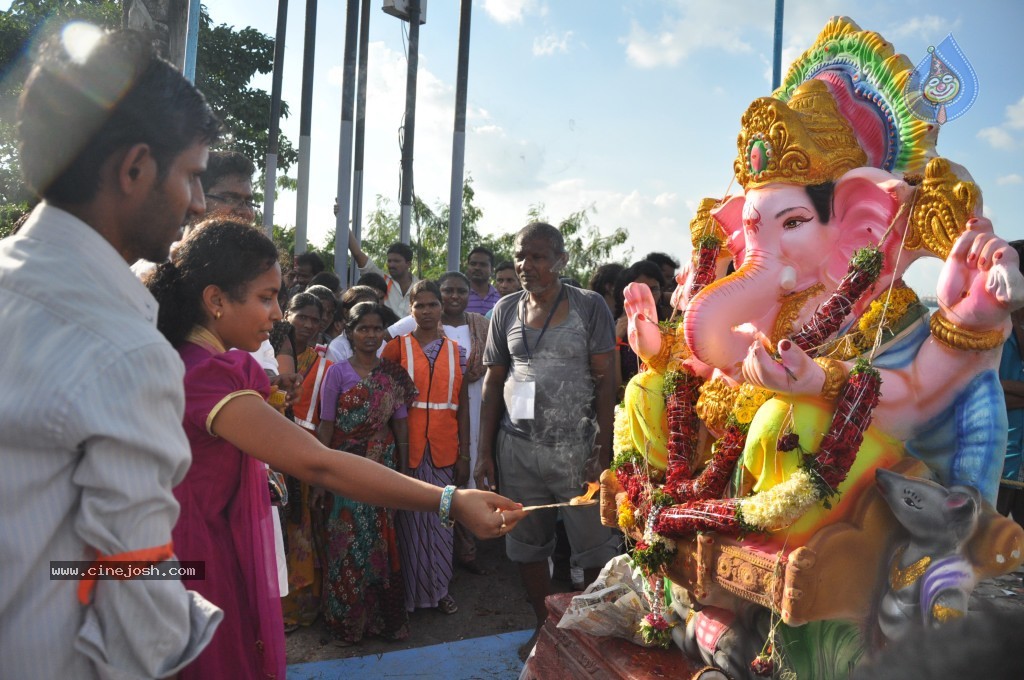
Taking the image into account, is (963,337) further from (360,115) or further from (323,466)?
(360,115)

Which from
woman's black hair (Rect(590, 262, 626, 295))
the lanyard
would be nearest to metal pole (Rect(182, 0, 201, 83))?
the lanyard

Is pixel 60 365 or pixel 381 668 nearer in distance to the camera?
pixel 60 365

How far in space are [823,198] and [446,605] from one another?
350cm

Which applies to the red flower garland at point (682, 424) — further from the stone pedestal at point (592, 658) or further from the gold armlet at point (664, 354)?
the stone pedestal at point (592, 658)

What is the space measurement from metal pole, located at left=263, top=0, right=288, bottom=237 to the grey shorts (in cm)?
984

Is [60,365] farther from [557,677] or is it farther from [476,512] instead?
[557,677]

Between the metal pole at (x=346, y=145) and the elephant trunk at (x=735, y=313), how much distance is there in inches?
368

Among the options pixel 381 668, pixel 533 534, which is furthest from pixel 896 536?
pixel 381 668

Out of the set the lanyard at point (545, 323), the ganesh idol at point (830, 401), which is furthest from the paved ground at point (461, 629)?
the ganesh idol at point (830, 401)

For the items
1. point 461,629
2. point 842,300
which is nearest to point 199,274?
point 842,300

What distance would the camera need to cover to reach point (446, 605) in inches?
197

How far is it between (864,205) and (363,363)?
10.3ft

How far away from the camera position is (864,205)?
269 cm

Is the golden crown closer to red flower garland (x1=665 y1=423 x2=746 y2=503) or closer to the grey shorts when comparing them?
red flower garland (x1=665 y1=423 x2=746 y2=503)
